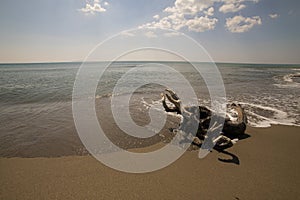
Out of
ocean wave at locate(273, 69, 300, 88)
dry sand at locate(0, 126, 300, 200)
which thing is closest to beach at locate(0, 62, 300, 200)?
dry sand at locate(0, 126, 300, 200)

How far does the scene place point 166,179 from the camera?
360 centimetres

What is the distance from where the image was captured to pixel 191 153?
469 centimetres

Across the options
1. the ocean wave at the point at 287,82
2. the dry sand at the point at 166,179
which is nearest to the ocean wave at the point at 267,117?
the dry sand at the point at 166,179

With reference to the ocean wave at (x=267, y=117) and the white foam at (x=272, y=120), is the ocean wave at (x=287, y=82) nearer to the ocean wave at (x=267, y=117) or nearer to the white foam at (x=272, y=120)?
the ocean wave at (x=267, y=117)

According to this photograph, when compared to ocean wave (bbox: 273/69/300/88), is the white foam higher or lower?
lower

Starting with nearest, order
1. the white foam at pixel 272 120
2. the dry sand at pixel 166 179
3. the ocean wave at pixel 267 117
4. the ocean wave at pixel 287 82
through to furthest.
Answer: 1. the dry sand at pixel 166 179
2. the white foam at pixel 272 120
3. the ocean wave at pixel 267 117
4. the ocean wave at pixel 287 82

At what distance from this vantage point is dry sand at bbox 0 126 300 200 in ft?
10.5

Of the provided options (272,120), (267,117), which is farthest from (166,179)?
(267,117)

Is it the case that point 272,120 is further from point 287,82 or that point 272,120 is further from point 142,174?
point 287,82

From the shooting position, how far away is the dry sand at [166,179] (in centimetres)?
319

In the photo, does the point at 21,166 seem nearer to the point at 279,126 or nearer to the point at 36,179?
the point at 36,179

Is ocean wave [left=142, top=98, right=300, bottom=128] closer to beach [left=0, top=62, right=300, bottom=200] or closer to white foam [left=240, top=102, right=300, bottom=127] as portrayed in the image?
white foam [left=240, top=102, right=300, bottom=127]

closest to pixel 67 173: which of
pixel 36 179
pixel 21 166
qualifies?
pixel 36 179

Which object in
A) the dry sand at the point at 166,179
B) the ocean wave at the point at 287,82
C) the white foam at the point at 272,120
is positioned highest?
the ocean wave at the point at 287,82
